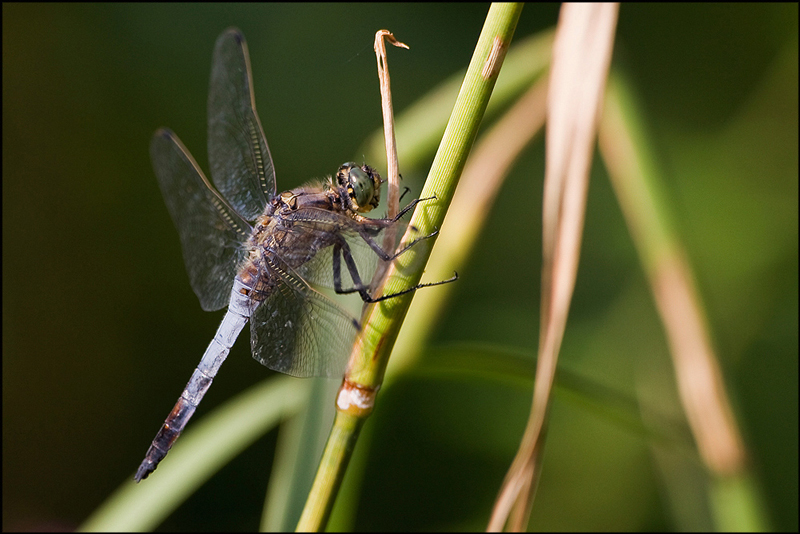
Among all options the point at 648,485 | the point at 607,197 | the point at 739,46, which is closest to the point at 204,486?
the point at 648,485

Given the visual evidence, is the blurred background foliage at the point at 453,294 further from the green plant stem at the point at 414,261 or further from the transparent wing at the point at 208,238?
the green plant stem at the point at 414,261

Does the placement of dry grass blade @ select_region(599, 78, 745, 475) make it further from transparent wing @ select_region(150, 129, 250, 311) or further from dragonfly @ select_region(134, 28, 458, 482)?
transparent wing @ select_region(150, 129, 250, 311)

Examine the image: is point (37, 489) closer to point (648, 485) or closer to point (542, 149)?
point (648, 485)

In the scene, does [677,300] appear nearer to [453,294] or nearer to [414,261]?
[453,294]

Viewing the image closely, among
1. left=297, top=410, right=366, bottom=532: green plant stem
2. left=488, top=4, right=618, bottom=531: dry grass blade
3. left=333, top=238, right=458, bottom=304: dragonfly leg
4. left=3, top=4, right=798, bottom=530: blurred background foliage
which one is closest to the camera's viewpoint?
left=297, top=410, right=366, bottom=532: green plant stem

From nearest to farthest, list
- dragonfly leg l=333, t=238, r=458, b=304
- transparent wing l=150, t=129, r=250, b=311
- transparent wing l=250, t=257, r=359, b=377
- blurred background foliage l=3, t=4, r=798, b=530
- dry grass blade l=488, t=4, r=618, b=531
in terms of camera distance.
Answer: dry grass blade l=488, t=4, r=618, b=531
transparent wing l=250, t=257, r=359, b=377
dragonfly leg l=333, t=238, r=458, b=304
transparent wing l=150, t=129, r=250, b=311
blurred background foliage l=3, t=4, r=798, b=530

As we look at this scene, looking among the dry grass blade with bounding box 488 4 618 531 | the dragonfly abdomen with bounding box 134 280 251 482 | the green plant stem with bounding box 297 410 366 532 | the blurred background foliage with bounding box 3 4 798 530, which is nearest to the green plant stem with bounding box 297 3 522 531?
the green plant stem with bounding box 297 410 366 532

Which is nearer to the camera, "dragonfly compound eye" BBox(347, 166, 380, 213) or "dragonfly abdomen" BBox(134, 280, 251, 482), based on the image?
"dragonfly abdomen" BBox(134, 280, 251, 482)
